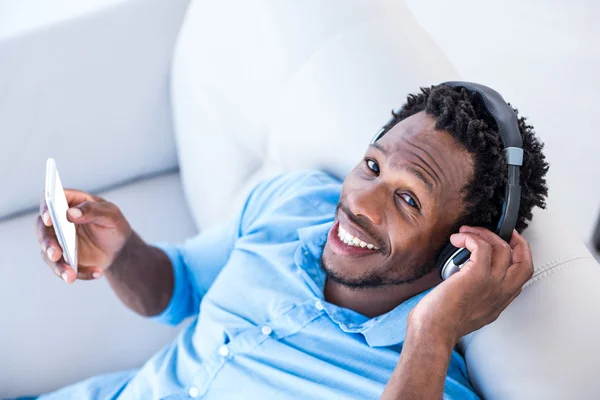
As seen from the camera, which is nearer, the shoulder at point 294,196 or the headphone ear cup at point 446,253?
the headphone ear cup at point 446,253

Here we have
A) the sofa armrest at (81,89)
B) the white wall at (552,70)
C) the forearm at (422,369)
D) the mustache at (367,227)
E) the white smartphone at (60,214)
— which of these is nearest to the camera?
the forearm at (422,369)

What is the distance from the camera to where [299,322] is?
1196mm

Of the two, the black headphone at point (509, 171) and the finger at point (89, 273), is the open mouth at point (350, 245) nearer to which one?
the black headphone at point (509, 171)

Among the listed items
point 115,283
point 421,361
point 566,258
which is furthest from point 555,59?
point 115,283

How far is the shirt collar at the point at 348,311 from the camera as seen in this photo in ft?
3.73

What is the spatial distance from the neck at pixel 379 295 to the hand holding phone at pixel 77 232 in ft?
1.41

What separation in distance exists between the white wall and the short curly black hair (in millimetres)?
616

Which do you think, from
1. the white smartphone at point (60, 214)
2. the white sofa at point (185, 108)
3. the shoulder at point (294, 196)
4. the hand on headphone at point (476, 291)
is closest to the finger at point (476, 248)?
the hand on headphone at point (476, 291)

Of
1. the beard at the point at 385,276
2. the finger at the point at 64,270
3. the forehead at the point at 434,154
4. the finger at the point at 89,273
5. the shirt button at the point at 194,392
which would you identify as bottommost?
the shirt button at the point at 194,392

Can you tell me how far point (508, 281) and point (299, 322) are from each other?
38 cm

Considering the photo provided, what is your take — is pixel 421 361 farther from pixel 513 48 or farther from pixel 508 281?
pixel 513 48

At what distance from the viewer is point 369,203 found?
1.10 metres

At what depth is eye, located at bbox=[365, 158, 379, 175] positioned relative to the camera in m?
1.16

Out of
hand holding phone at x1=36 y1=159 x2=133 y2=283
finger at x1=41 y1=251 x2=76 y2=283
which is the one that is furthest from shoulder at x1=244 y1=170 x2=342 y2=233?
finger at x1=41 y1=251 x2=76 y2=283
